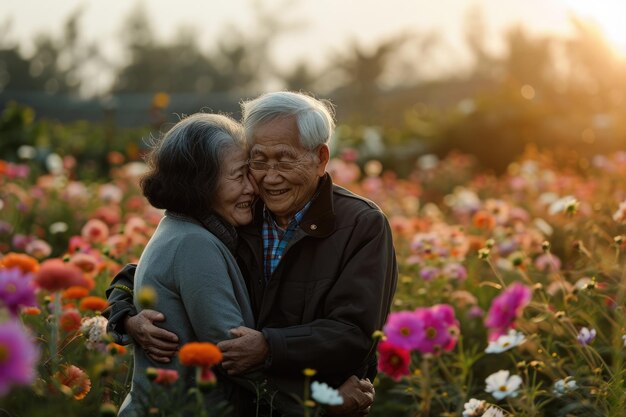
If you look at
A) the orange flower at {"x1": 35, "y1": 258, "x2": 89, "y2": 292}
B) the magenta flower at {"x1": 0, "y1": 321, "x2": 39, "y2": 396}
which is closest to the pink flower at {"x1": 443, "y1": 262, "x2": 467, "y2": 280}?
the orange flower at {"x1": 35, "y1": 258, "x2": 89, "y2": 292}

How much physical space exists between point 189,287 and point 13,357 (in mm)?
1118

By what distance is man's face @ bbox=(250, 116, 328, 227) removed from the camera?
288 cm

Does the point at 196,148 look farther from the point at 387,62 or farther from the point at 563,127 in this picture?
the point at 387,62

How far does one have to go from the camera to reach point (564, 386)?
2723 mm

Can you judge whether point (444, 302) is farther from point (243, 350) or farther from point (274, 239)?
point (243, 350)

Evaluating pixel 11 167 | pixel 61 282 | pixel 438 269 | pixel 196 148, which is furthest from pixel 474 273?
pixel 11 167

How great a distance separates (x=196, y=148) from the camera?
2785 millimetres

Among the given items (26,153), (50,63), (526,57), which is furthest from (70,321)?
(50,63)

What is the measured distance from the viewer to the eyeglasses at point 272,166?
289cm

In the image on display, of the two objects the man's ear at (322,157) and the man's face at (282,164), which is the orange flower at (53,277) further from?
the man's ear at (322,157)

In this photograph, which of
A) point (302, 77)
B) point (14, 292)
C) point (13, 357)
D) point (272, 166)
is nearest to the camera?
point (13, 357)

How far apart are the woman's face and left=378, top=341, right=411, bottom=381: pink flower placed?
601 millimetres

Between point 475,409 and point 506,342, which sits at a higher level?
point 506,342

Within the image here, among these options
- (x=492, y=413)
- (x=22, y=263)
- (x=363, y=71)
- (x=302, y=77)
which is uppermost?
(x=22, y=263)
